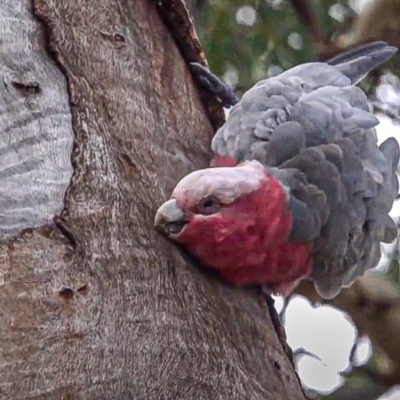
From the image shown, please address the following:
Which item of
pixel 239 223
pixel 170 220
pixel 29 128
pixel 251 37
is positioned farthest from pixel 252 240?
pixel 251 37

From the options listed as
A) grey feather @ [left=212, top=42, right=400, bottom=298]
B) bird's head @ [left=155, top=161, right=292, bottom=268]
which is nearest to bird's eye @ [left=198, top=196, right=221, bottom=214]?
bird's head @ [left=155, top=161, right=292, bottom=268]

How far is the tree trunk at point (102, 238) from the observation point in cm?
87

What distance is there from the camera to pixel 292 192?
3.87 feet

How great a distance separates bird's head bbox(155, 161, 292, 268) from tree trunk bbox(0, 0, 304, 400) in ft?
0.11

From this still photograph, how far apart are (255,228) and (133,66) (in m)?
0.35

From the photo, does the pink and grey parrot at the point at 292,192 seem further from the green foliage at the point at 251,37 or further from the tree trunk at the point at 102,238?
the green foliage at the point at 251,37

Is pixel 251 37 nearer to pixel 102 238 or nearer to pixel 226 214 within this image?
pixel 226 214

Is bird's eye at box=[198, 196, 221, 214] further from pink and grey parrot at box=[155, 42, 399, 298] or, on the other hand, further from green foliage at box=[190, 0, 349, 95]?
green foliage at box=[190, 0, 349, 95]

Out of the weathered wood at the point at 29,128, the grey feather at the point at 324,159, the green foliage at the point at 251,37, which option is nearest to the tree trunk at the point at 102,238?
the weathered wood at the point at 29,128

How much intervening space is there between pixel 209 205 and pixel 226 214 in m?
0.03

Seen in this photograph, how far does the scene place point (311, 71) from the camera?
1367 millimetres

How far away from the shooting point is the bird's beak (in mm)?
1024

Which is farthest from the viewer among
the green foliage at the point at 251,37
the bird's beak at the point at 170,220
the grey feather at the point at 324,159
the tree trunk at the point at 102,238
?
the green foliage at the point at 251,37

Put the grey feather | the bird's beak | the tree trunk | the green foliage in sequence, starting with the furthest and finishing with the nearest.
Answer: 1. the green foliage
2. the grey feather
3. the bird's beak
4. the tree trunk
